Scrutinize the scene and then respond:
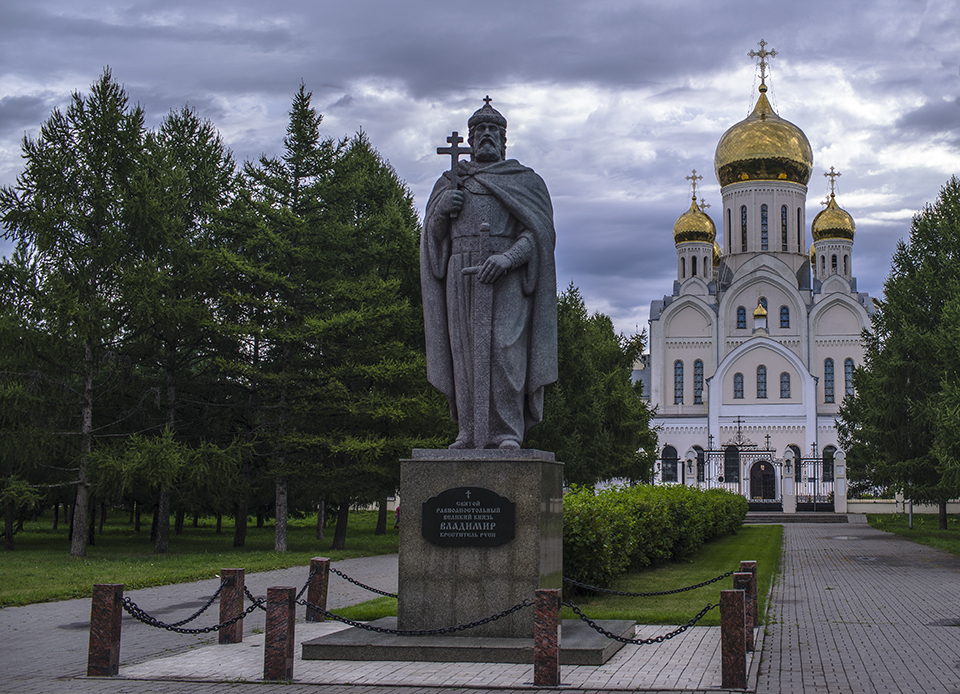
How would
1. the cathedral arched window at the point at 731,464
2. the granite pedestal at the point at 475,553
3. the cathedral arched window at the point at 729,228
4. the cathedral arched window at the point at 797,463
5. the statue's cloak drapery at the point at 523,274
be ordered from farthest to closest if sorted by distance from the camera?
the cathedral arched window at the point at 729,228 → the cathedral arched window at the point at 731,464 → the cathedral arched window at the point at 797,463 → the statue's cloak drapery at the point at 523,274 → the granite pedestal at the point at 475,553

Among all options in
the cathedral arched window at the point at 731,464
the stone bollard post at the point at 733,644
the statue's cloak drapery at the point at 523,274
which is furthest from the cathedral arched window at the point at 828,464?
the stone bollard post at the point at 733,644

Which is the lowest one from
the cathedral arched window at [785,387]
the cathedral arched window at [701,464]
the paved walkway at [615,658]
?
the paved walkway at [615,658]

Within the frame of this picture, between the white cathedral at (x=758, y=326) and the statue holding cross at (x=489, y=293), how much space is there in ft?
142

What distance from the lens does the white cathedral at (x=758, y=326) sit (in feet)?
180

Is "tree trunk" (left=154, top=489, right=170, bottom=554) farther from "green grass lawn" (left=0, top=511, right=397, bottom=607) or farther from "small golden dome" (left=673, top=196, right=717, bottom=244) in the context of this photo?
"small golden dome" (left=673, top=196, right=717, bottom=244)

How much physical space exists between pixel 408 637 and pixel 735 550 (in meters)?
14.7

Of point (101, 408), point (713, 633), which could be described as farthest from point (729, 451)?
point (713, 633)

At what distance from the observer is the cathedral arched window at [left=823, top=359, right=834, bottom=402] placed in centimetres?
5747

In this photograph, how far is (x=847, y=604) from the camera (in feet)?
41.3

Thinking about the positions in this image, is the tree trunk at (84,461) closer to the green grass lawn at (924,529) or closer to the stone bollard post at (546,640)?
the stone bollard post at (546,640)

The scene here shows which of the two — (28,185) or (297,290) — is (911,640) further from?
(28,185)

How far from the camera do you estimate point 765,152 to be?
61062 mm

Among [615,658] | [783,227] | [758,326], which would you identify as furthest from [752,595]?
[783,227]

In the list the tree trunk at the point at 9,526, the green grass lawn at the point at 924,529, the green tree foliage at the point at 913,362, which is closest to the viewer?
the tree trunk at the point at 9,526
